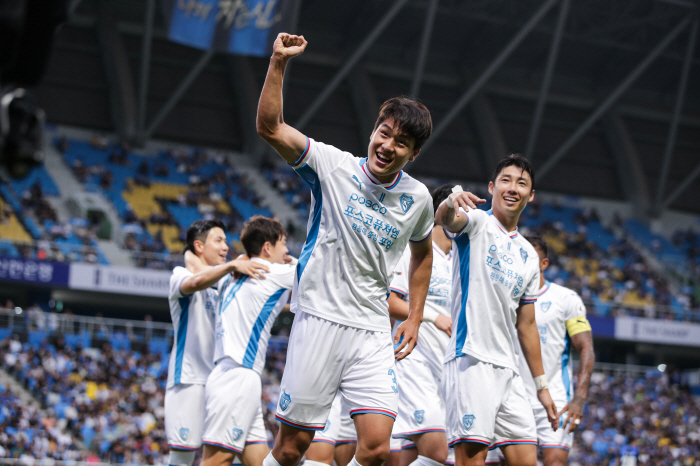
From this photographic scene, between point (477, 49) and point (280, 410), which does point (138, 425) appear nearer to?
point (280, 410)

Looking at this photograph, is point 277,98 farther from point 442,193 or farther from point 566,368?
point 566,368

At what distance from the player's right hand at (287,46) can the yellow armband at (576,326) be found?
15.4 feet

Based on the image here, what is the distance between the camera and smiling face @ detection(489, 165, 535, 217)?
19.8ft

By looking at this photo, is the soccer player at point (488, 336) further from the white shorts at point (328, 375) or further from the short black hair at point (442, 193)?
the white shorts at point (328, 375)

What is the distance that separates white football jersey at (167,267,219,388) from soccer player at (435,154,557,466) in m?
2.25

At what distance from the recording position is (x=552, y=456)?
7398 mm

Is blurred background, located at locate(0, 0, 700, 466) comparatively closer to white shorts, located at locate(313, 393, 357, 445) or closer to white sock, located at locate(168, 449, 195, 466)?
white sock, located at locate(168, 449, 195, 466)

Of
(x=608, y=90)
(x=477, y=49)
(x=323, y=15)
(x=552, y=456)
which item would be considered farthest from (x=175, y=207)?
(x=552, y=456)

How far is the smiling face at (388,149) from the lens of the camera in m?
4.69

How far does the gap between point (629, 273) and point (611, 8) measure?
11.8 meters

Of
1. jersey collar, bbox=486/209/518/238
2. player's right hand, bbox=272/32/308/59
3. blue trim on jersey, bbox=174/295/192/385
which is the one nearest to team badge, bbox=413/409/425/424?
jersey collar, bbox=486/209/518/238

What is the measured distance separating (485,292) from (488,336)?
307 millimetres

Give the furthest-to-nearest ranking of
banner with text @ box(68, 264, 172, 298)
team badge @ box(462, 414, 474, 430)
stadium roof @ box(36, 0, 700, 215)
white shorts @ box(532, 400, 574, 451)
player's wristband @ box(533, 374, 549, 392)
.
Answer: stadium roof @ box(36, 0, 700, 215)
banner with text @ box(68, 264, 172, 298)
white shorts @ box(532, 400, 574, 451)
player's wristband @ box(533, 374, 549, 392)
team badge @ box(462, 414, 474, 430)

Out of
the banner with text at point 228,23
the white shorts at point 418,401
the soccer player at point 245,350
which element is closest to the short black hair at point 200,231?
the soccer player at point 245,350
